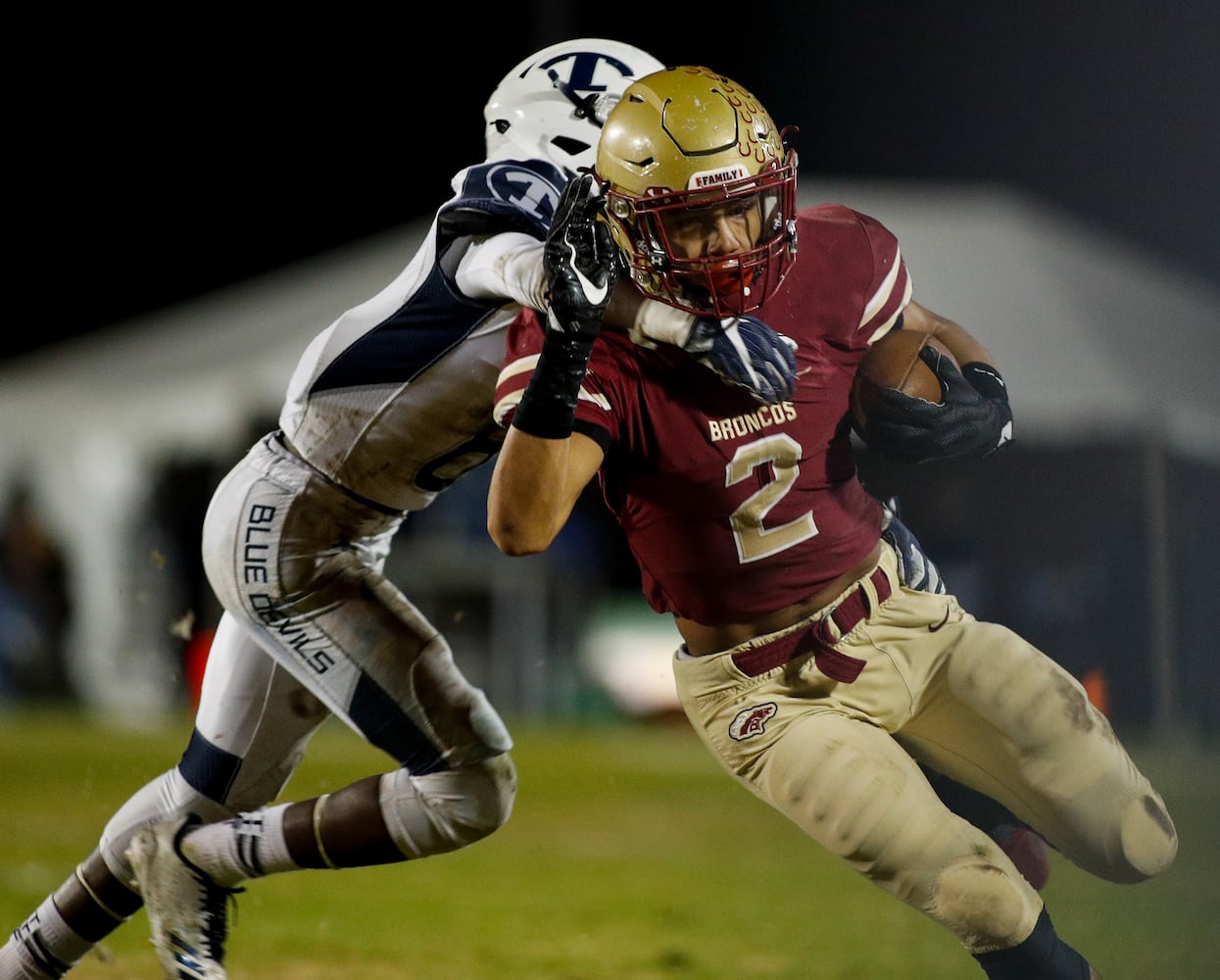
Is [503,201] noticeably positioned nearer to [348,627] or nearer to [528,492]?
[528,492]

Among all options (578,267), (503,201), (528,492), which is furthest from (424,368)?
(578,267)

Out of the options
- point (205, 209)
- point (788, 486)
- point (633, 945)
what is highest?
point (788, 486)

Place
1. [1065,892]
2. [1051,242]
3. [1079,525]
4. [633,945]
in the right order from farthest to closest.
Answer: [1051,242]
[1079,525]
[633,945]
[1065,892]

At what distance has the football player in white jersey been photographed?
2.78 metres

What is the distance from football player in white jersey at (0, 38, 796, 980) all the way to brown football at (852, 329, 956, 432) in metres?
0.66

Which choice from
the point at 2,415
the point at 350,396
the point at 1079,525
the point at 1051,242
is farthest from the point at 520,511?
the point at 2,415

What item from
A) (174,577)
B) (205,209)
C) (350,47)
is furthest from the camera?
(205,209)

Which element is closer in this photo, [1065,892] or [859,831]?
[859,831]

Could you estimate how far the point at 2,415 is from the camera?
853 cm

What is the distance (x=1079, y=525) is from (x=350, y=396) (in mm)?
2422

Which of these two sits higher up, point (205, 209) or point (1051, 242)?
point (1051, 242)

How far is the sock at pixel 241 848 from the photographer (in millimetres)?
2805

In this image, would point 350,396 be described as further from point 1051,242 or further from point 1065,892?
point 1051,242

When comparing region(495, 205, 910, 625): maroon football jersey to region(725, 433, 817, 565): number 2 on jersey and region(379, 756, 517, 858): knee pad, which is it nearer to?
region(725, 433, 817, 565): number 2 on jersey
